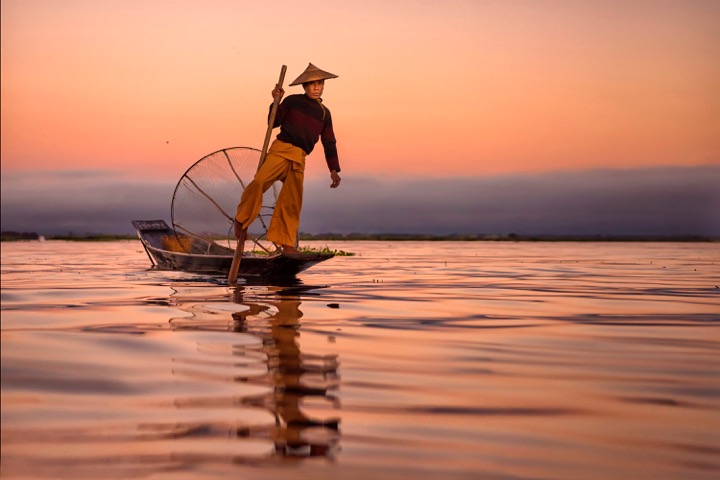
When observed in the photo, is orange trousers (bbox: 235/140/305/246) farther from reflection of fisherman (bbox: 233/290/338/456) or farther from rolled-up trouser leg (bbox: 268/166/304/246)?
reflection of fisherman (bbox: 233/290/338/456)

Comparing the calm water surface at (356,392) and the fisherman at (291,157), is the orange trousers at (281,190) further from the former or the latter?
the calm water surface at (356,392)

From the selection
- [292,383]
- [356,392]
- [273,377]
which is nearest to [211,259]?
[273,377]

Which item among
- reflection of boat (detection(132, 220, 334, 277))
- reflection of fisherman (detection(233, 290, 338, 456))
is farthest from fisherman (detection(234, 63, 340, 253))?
reflection of fisherman (detection(233, 290, 338, 456))

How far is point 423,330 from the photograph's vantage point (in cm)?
636

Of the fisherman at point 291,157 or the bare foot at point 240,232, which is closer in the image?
the fisherman at point 291,157

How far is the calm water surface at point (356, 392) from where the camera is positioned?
2.82 m

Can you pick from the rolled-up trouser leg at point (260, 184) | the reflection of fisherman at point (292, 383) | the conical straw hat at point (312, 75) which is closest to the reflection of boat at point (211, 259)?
the rolled-up trouser leg at point (260, 184)

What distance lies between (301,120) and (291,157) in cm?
53

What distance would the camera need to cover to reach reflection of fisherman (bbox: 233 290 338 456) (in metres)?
3.04

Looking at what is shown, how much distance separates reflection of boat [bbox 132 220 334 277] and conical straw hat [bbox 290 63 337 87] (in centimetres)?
236

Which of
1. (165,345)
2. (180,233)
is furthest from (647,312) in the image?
(180,233)

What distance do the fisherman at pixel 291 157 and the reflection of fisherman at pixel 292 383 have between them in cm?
494

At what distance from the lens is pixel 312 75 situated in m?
11.3

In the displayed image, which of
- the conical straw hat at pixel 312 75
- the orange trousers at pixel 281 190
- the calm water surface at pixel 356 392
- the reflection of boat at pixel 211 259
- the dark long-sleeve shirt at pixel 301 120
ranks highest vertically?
the conical straw hat at pixel 312 75
